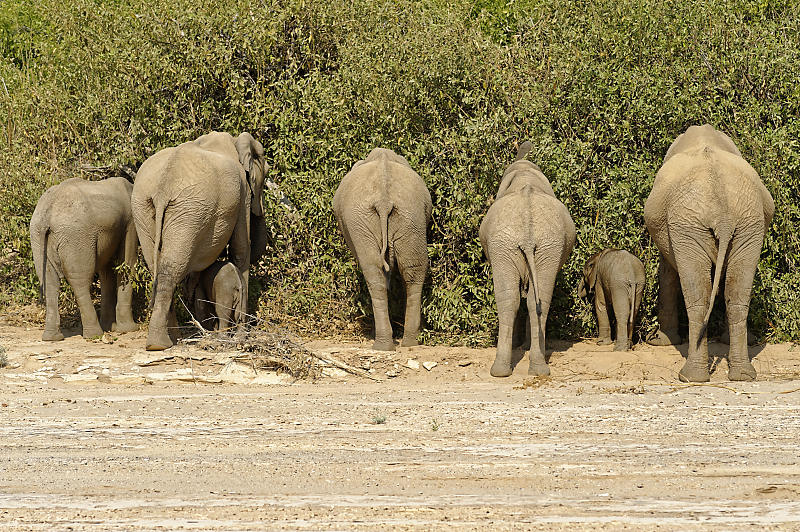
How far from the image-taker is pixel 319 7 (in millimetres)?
15328

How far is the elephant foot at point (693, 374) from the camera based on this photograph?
433 inches

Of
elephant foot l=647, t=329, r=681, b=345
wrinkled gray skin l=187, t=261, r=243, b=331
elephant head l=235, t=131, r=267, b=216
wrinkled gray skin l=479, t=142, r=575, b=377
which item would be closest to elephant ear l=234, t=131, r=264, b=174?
elephant head l=235, t=131, r=267, b=216

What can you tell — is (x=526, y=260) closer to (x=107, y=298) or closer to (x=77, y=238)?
(x=77, y=238)

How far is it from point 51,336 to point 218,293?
6.75ft

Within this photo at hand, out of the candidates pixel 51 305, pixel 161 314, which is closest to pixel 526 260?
pixel 161 314

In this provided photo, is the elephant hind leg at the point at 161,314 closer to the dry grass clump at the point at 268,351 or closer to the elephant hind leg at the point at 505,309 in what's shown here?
the dry grass clump at the point at 268,351

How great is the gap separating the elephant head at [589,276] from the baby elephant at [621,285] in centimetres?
1

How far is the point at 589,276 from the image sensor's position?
12711 mm

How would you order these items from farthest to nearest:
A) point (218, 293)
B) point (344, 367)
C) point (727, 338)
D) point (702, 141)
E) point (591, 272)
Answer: point (218, 293) → point (591, 272) → point (727, 338) → point (702, 141) → point (344, 367)

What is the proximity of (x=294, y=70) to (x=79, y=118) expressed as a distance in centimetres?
290

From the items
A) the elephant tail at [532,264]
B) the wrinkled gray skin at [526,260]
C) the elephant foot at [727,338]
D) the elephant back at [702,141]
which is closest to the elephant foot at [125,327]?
the wrinkled gray skin at [526,260]

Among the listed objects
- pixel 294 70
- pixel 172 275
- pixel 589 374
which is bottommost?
pixel 589 374

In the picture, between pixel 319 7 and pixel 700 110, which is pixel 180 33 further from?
pixel 700 110

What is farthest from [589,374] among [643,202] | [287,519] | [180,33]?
[180,33]
